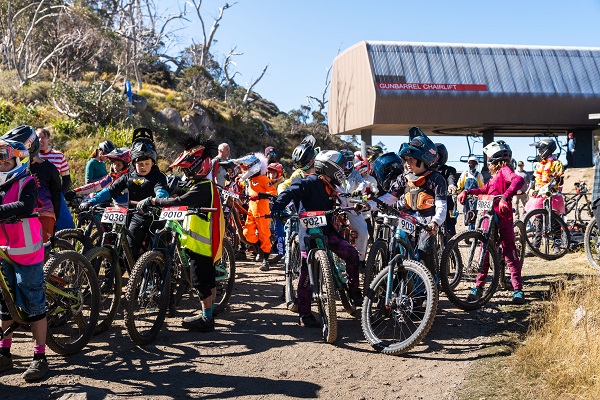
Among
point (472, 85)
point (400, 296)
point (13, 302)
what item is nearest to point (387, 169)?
point (400, 296)

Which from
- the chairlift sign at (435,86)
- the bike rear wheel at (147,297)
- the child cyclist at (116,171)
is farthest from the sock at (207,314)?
the chairlift sign at (435,86)

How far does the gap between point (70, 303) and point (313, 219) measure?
7.55 ft

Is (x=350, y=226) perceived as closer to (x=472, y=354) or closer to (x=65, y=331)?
(x=472, y=354)

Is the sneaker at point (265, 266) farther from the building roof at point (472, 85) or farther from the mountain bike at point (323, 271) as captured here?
the building roof at point (472, 85)

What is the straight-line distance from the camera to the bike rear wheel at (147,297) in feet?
17.1

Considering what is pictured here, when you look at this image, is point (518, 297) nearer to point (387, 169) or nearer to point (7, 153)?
point (387, 169)

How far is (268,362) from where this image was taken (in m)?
5.07

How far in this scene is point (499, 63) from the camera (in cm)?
3014

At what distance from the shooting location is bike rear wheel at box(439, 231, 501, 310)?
6.54m

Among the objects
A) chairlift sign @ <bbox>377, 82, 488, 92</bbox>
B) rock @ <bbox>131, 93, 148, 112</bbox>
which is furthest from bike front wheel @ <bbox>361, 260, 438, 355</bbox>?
rock @ <bbox>131, 93, 148, 112</bbox>

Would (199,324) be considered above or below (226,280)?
below

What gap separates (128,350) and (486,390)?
307 cm

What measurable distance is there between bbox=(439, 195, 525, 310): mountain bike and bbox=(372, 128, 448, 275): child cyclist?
392mm

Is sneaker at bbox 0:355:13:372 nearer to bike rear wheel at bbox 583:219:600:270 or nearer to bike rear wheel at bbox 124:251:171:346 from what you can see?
bike rear wheel at bbox 124:251:171:346
